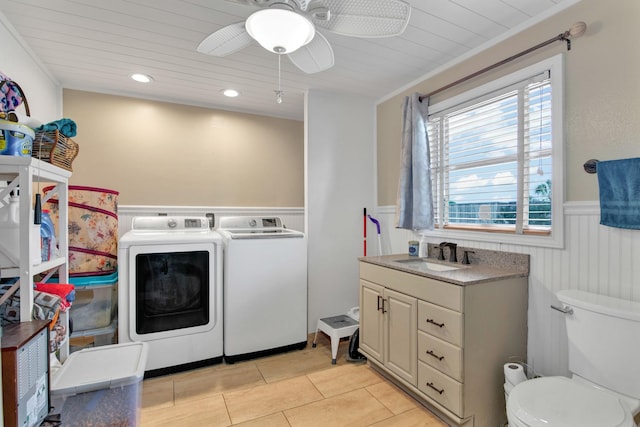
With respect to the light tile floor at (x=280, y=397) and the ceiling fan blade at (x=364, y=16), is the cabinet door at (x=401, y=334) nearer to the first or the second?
the light tile floor at (x=280, y=397)

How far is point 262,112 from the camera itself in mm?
3510

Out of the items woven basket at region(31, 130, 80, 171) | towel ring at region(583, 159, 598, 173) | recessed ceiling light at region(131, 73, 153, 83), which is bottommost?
towel ring at region(583, 159, 598, 173)

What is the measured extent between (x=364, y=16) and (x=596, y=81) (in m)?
1.25

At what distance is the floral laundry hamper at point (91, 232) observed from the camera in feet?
7.17

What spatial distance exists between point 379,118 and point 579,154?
1.81 m

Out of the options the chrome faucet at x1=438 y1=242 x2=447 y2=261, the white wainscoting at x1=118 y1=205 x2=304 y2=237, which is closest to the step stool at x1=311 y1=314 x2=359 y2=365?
the chrome faucet at x1=438 y1=242 x2=447 y2=261

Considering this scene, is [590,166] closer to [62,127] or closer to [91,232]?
[62,127]

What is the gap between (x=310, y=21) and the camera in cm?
138

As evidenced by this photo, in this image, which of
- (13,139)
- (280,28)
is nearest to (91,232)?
(13,139)

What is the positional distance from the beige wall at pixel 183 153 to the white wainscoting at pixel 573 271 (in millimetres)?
2405

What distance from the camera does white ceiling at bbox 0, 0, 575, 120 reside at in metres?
1.76

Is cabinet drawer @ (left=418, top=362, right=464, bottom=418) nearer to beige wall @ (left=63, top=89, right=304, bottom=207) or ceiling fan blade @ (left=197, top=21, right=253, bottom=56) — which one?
ceiling fan blade @ (left=197, top=21, right=253, bottom=56)

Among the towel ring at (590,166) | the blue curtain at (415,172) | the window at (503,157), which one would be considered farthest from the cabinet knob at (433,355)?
the towel ring at (590,166)

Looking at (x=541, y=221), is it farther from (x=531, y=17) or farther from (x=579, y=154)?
(x=531, y=17)
